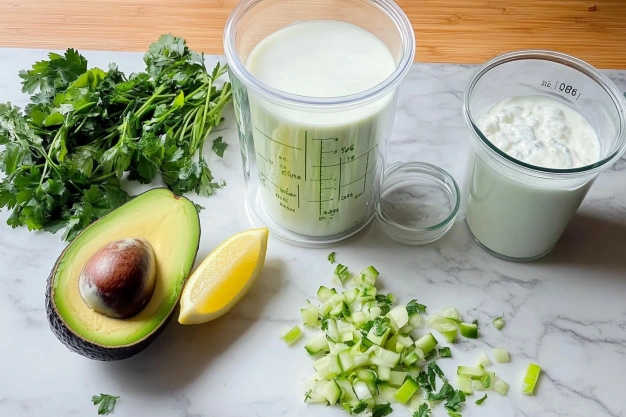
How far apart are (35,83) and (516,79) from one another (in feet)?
2.57

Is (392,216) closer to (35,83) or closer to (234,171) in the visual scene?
(234,171)

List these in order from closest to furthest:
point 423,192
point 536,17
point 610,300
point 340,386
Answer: point 340,386 < point 610,300 < point 423,192 < point 536,17

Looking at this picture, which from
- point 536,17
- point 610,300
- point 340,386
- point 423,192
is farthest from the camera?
point 536,17

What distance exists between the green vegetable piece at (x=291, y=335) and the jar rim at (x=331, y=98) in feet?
1.05

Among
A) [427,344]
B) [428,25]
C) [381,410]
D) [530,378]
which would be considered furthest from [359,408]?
[428,25]

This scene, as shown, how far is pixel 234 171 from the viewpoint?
3.78 ft

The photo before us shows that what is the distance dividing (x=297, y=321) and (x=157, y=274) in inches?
8.2

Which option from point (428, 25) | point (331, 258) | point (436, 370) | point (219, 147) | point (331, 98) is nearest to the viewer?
point (331, 98)

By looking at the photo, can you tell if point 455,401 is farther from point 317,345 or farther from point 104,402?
point 104,402

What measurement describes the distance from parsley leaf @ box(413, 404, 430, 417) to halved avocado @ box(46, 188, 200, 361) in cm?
34

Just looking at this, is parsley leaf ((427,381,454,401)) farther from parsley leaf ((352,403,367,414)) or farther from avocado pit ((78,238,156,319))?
avocado pit ((78,238,156,319))

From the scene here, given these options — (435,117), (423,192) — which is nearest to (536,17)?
(435,117)

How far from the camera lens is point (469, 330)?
0.96 meters

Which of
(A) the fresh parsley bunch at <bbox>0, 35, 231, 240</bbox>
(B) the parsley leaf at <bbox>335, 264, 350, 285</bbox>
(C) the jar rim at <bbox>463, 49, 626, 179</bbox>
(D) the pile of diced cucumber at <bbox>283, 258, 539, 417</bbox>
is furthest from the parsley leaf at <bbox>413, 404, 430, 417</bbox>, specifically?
(A) the fresh parsley bunch at <bbox>0, 35, 231, 240</bbox>
